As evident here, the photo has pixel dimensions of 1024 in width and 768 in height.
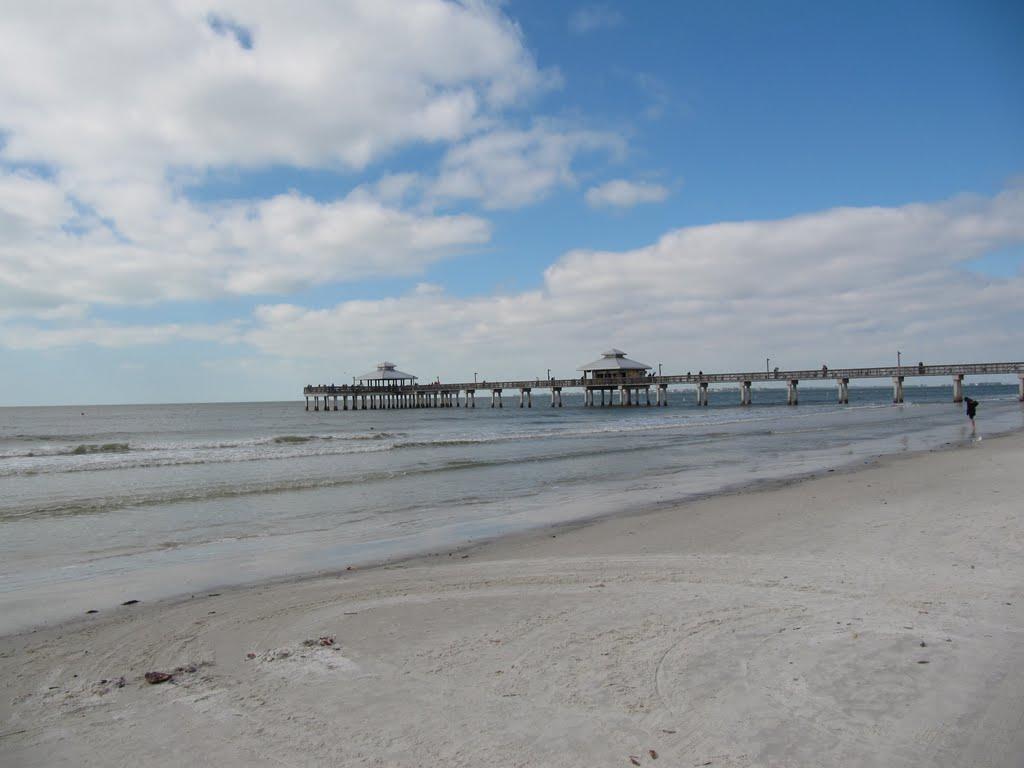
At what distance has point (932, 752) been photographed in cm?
330

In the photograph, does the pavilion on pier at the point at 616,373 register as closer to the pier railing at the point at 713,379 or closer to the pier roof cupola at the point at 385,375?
the pier railing at the point at 713,379

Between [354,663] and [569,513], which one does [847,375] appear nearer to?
[569,513]

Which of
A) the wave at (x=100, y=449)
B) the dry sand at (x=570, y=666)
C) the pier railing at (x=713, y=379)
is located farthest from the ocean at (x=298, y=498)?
the pier railing at (x=713, y=379)

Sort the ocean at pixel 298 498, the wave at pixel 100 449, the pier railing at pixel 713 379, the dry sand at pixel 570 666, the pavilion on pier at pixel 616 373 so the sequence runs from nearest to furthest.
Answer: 1. the dry sand at pixel 570 666
2. the ocean at pixel 298 498
3. the wave at pixel 100 449
4. the pier railing at pixel 713 379
5. the pavilion on pier at pixel 616 373

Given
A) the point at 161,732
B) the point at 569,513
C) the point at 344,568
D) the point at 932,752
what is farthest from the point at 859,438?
the point at 161,732

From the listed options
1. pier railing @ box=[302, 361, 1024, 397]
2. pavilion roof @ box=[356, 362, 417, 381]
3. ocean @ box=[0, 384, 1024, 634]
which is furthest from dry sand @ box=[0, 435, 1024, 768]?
pavilion roof @ box=[356, 362, 417, 381]

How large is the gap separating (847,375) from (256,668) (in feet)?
257

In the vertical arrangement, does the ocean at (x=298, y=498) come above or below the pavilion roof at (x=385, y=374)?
below

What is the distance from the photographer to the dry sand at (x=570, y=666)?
3496 millimetres

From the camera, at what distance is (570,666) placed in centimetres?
449

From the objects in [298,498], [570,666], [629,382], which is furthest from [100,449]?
[629,382]

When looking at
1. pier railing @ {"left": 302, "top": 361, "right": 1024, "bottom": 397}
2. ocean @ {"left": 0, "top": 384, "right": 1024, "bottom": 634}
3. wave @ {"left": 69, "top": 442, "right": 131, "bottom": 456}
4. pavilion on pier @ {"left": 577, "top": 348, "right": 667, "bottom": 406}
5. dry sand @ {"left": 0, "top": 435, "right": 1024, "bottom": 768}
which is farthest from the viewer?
pavilion on pier @ {"left": 577, "top": 348, "right": 667, "bottom": 406}

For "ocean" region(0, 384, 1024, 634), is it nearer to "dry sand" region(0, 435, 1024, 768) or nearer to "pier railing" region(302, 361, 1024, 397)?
"dry sand" region(0, 435, 1024, 768)

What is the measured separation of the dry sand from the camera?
138 inches
